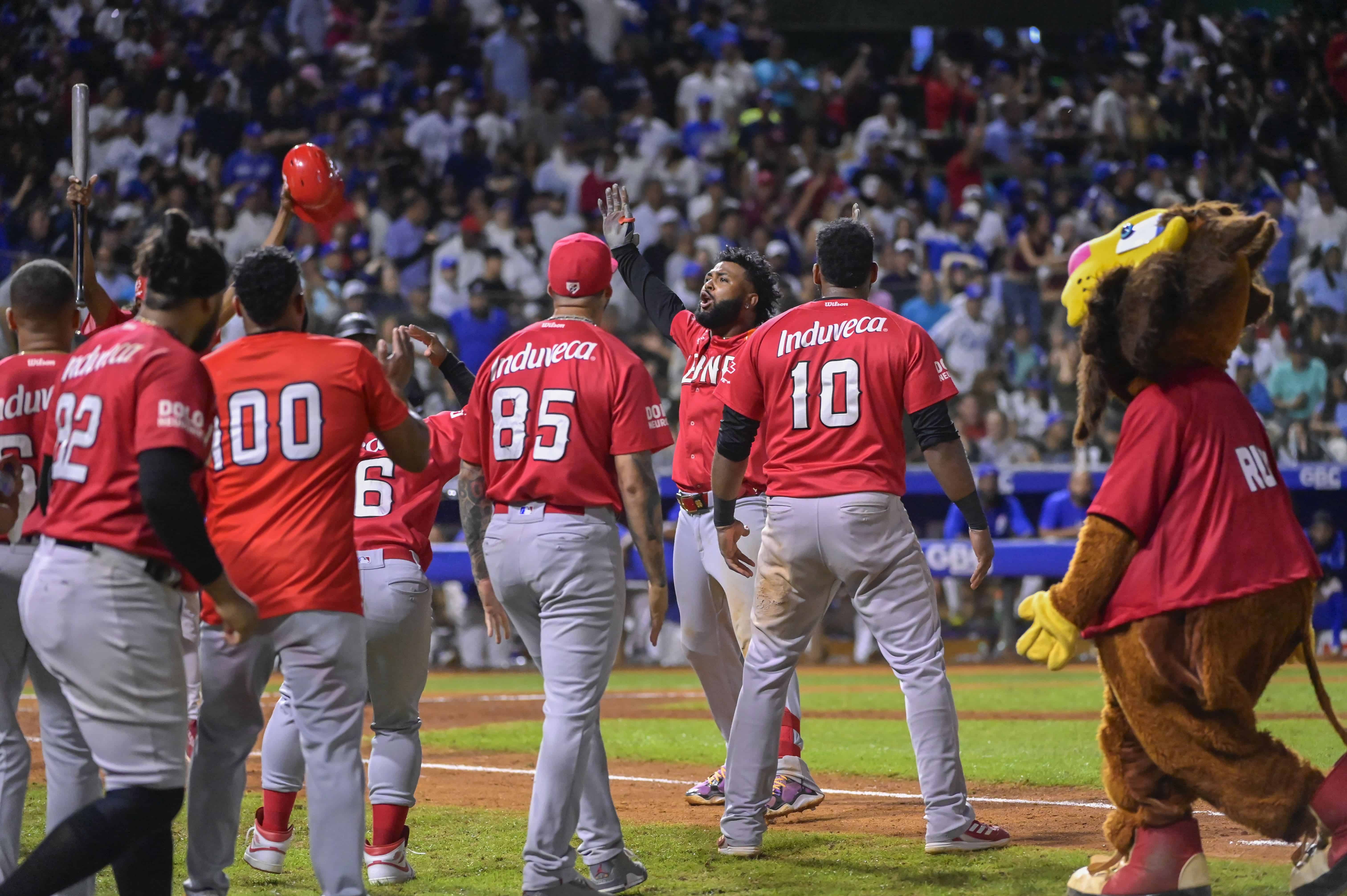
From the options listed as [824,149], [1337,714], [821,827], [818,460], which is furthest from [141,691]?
[824,149]

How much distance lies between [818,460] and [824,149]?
14962mm

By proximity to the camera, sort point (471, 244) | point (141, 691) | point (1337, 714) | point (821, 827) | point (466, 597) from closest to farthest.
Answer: point (141, 691), point (821, 827), point (1337, 714), point (466, 597), point (471, 244)

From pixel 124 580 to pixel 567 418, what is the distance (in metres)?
1.70

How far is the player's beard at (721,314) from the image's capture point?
686cm

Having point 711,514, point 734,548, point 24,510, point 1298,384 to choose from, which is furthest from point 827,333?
point 1298,384

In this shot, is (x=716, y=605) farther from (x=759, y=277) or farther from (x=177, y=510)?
(x=177, y=510)

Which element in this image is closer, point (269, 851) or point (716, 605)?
point (269, 851)

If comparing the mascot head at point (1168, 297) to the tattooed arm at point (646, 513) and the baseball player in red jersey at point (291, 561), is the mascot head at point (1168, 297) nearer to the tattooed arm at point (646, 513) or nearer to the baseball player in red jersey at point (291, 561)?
the tattooed arm at point (646, 513)

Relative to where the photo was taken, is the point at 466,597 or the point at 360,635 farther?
the point at 466,597

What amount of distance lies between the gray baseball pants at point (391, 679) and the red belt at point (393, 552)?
11 mm

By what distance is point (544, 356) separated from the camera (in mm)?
5281

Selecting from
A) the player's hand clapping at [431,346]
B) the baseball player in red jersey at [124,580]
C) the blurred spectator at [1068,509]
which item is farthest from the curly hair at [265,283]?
→ the blurred spectator at [1068,509]

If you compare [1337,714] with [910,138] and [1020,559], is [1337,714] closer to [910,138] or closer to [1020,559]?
[1020,559]

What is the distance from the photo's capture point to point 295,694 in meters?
4.34
